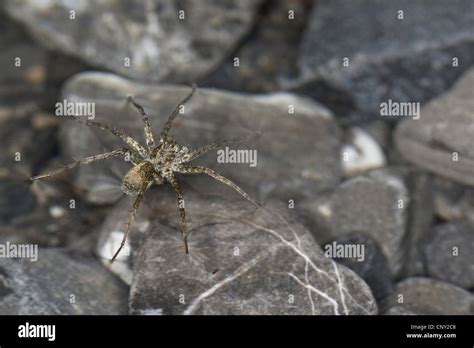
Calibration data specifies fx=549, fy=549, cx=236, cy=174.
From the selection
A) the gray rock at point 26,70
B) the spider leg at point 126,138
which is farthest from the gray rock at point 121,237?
the gray rock at point 26,70

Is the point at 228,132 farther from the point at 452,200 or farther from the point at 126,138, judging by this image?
the point at 452,200

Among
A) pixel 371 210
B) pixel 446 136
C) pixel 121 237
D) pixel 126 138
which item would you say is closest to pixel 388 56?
pixel 446 136

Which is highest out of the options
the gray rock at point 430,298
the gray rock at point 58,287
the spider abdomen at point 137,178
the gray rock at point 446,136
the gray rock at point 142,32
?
the gray rock at point 142,32

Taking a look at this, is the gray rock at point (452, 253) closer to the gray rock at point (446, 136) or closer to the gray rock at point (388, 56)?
the gray rock at point (446, 136)

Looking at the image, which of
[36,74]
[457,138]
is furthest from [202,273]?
[36,74]

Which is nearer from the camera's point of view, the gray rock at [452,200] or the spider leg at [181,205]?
the spider leg at [181,205]

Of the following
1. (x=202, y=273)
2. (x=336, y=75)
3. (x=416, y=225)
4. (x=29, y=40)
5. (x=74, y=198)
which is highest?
(x=29, y=40)
